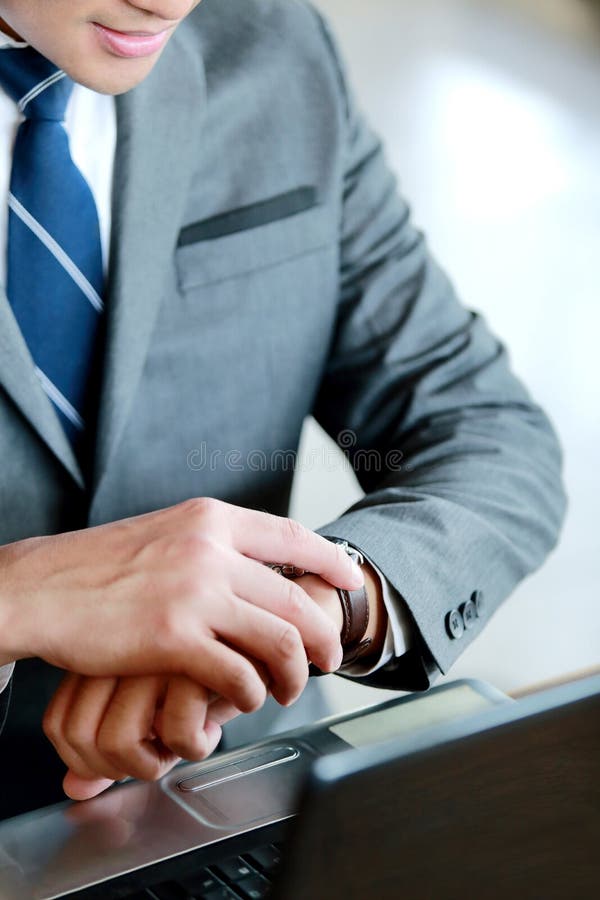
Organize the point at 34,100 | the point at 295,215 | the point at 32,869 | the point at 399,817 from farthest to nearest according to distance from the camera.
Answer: the point at 295,215 → the point at 34,100 → the point at 32,869 → the point at 399,817

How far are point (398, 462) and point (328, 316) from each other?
0.51 ft

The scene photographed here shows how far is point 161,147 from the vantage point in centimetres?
99

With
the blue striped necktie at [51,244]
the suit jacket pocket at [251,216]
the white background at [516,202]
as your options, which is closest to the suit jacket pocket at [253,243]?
the suit jacket pocket at [251,216]

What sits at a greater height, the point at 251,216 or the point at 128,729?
the point at 251,216

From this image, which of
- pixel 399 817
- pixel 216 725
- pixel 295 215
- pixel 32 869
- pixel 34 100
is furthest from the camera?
pixel 295 215

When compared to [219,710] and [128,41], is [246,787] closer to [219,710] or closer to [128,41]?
[219,710]

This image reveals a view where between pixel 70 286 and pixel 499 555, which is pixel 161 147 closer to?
pixel 70 286

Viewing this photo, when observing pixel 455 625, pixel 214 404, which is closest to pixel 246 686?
pixel 455 625

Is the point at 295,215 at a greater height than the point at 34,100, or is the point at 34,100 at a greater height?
the point at 34,100

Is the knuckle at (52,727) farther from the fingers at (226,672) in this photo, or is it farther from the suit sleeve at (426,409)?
the suit sleeve at (426,409)

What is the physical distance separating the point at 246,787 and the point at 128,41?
1.69 ft

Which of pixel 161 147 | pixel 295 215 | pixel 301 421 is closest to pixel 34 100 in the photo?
pixel 161 147

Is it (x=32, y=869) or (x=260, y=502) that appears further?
(x=260, y=502)

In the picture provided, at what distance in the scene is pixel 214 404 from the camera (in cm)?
105
